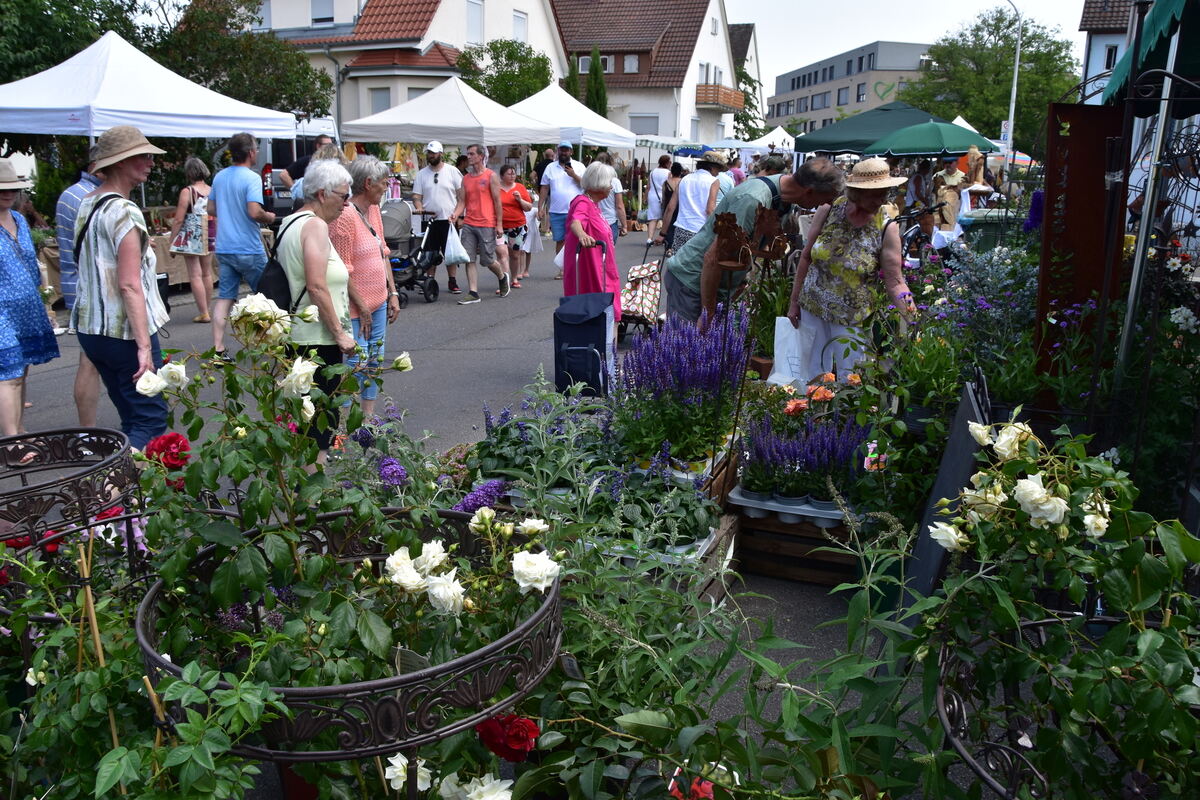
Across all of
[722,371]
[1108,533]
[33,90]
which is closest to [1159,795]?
[1108,533]

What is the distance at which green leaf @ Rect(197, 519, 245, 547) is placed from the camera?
1865 mm

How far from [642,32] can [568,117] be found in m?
32.1

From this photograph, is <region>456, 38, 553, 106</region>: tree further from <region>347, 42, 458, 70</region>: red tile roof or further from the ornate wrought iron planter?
the ornate wrought iron planter

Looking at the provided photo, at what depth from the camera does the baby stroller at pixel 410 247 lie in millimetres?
11594

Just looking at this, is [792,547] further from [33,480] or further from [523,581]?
[33,480]

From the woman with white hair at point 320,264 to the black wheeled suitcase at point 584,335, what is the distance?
196 cm

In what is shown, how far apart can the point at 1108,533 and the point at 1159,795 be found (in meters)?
0.47

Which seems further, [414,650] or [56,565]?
[56,565]

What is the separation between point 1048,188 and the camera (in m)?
4.23

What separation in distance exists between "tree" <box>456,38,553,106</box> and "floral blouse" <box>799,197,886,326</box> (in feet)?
72.5

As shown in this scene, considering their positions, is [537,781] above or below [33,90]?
below

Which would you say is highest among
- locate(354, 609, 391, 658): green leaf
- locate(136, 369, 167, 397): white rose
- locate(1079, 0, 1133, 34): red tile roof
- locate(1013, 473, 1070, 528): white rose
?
locate(1079, 0, 1133, 34): red tile roof

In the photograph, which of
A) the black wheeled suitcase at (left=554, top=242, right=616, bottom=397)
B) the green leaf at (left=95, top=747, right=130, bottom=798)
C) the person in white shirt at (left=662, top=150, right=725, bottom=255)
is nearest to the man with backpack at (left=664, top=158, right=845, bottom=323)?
the black wheeled suitcase at (left=554, top=242, right=616, bottom=397)

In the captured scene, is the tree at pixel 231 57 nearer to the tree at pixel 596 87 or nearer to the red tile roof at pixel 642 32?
the tree at pixel 596 87
